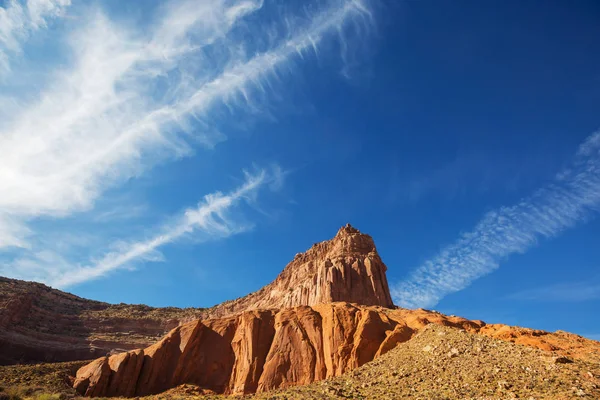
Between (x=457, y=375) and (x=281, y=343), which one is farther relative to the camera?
(x=281, y=343)

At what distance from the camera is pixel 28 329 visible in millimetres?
74938

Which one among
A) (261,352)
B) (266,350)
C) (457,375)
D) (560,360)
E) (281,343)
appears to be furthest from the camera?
(266,350)

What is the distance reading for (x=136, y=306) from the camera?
4353 inches

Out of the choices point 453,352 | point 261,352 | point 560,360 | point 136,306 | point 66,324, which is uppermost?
point 136,306

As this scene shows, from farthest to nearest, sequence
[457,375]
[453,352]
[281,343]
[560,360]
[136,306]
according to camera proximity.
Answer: [136,306], [281,343], [453,352], [457,375], [560,360]

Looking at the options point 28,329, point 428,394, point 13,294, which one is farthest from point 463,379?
point 13,294

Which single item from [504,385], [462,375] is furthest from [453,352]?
[504,385]

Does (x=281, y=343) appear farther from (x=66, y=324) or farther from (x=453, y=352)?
(x=66, y=324)

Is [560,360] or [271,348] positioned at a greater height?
[271,348]

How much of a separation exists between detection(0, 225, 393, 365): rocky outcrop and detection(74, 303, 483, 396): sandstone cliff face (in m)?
20.3

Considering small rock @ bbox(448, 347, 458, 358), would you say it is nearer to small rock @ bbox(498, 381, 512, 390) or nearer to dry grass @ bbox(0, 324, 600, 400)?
dry grass @ bbox(0, 324, 600, 400)

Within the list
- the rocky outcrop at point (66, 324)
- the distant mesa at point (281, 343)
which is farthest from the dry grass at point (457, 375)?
the rocky outcrop at point (66, 324)

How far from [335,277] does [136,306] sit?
230 ft

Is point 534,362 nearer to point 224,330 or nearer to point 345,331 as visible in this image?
point 345,331
